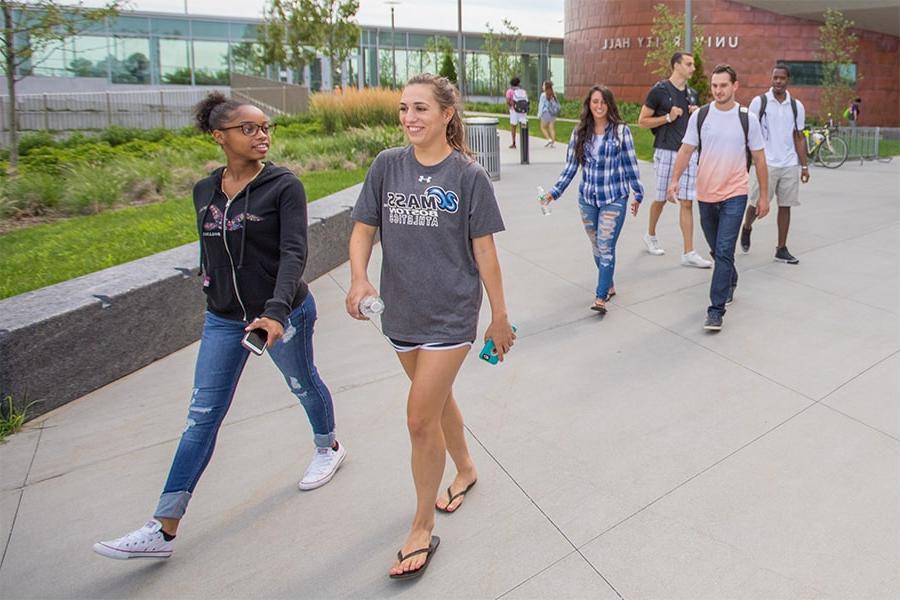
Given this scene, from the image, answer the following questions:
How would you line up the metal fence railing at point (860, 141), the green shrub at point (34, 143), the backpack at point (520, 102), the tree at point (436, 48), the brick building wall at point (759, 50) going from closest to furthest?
the green shrub at point (34, 143)
the backpack at point (520, 102)
the metal fence railing at point (860, 141)
the brick building wall at point (759, 50)
the tree at point (436, 48)

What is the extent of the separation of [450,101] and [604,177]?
3.43 metres

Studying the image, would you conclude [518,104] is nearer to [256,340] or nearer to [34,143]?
[34,143]

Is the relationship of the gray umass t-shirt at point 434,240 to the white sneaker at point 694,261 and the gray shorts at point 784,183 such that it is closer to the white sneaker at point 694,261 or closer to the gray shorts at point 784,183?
the white sneaker at point 694,261

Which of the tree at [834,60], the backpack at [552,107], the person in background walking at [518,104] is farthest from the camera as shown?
the tree at [834,60]

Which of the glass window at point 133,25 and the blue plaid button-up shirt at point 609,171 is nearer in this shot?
the blue plaid button-up shirt at point 609,171

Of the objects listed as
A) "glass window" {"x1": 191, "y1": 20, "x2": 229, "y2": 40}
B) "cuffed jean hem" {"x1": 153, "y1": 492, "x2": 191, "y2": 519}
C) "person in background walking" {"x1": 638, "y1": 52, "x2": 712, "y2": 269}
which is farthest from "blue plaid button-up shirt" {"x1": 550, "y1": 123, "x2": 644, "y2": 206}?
"glass window" {"x1": 191, "y1": 20, "x2": 229, "y2": 40}

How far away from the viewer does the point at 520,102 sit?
1834cm

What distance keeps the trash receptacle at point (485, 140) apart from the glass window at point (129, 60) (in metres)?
32.2

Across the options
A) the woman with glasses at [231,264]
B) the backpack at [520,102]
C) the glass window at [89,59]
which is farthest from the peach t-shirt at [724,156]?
the glass window at [89,59]

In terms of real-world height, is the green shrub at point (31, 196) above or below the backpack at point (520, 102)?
below

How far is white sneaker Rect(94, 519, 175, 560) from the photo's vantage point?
2.97m

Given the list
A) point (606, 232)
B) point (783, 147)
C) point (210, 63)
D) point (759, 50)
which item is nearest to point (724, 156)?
point (606, 232)

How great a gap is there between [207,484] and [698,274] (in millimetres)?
5215

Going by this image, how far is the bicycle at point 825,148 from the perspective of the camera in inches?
696
